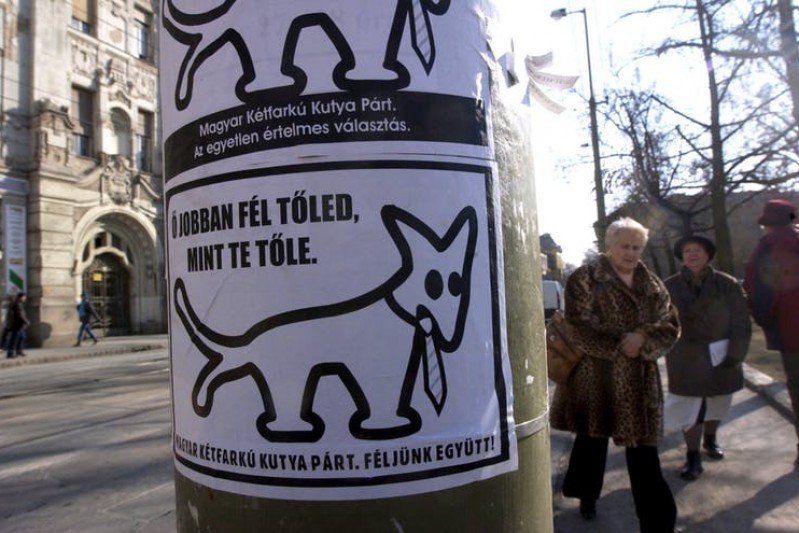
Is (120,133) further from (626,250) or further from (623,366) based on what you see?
(623,366)

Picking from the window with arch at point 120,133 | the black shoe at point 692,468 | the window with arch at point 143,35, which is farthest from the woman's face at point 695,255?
the window with arch at point 143,35

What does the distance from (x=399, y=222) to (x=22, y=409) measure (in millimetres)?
9003

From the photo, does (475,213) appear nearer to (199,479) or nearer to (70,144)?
(199,479)

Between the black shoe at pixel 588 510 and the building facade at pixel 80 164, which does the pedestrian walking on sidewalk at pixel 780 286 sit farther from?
the building facade at pixel 80 164

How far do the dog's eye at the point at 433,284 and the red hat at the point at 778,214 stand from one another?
4610 millimetres

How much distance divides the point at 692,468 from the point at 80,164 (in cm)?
2256

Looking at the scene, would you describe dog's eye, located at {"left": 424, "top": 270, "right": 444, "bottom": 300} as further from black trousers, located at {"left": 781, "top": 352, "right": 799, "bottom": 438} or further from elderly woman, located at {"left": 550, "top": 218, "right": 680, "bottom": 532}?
black trousers, located at {"left": 781, "top": 352, "right": 799, "bottom": 438}

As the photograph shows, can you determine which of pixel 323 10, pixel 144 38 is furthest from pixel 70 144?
pixel 323 10

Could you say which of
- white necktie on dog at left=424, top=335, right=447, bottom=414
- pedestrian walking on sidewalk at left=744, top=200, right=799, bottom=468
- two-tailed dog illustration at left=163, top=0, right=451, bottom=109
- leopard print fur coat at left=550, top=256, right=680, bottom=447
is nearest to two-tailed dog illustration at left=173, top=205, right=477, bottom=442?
white necktie on dog at left=424, top=335, right=447, bottom=414

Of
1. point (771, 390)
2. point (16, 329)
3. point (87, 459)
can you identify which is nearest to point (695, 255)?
point (771, 390)

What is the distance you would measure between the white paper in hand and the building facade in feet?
66.7

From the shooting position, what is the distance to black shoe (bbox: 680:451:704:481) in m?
4.72

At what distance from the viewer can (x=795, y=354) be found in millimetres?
4895

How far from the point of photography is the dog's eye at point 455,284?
1.51 m
